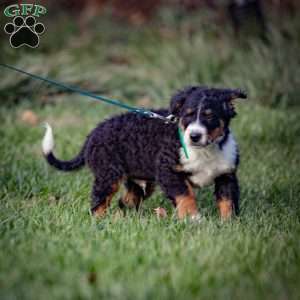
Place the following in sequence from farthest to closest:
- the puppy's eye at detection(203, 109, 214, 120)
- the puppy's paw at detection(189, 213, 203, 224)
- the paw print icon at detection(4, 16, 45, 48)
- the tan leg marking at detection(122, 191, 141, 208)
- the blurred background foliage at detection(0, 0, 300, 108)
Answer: the blurred background foliage at detection(0, 0, 300, 108)
the paw print icon at detection(4, 16, 45, 48)
the tan leg marking at detection(122, 191, 141, 208)
the puppy's eye at detection(203, 109, 214, 120)
the puppy's paw at detection(189, 213, 203, 224)

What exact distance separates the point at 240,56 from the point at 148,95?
64.0 inches

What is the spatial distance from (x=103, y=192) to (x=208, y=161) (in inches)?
37.2

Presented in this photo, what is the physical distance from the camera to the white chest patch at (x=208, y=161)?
4922 millimetres

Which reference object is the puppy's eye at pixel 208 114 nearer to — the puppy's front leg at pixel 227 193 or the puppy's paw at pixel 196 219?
the puppy's front leg at pixel 227 193

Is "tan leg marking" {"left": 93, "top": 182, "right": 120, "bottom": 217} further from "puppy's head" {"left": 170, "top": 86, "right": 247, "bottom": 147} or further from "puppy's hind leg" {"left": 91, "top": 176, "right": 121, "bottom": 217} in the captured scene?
"puppy's head" {"left": 170, "top": 86, "right": 247, "bottom": 147}

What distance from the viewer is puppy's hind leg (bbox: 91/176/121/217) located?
5.21m

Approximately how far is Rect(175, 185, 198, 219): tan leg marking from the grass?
130 millimetres

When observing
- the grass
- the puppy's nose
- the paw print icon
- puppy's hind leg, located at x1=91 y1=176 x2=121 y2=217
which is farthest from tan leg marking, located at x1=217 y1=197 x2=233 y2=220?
the paw print icon

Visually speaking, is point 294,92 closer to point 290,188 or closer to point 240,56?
point 240,56

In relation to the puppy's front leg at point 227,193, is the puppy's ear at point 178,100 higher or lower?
higher

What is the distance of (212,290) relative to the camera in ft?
10.7

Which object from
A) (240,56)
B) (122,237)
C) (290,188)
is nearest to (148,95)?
(240,56)

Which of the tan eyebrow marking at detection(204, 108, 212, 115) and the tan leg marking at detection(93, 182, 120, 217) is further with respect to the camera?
the tan leg marking at detection(93, 182, 120, 217)

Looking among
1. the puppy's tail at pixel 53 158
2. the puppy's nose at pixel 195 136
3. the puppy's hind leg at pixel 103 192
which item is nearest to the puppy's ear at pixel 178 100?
the puppy's nose at pixel 195 136
